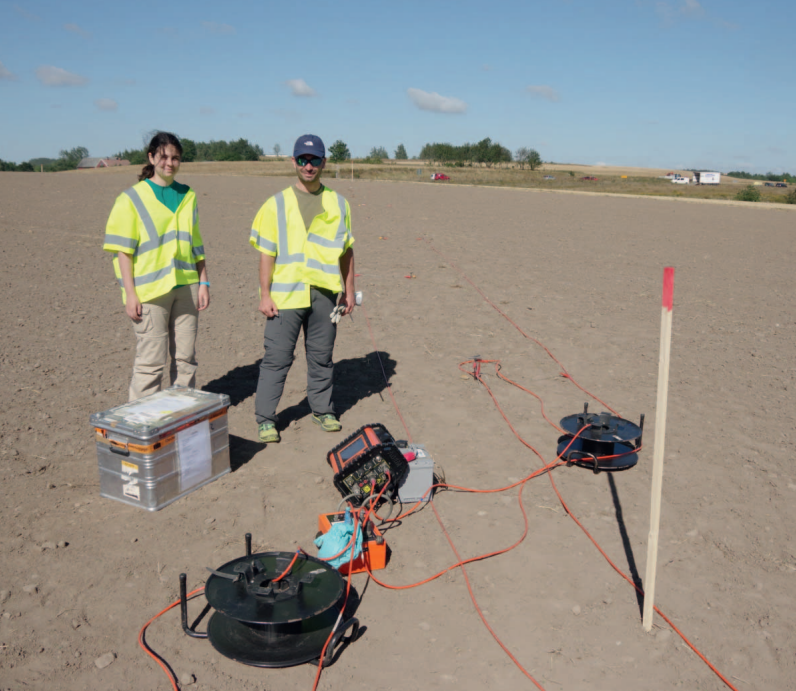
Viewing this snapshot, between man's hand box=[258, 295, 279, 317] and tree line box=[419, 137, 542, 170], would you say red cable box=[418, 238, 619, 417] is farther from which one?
tree line box=[419, 137, 542, 170]

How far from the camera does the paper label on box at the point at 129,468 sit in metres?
4.23

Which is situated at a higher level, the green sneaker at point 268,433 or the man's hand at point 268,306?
the man's hand at point 268,306

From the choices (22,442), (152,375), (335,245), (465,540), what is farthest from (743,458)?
(22,442)

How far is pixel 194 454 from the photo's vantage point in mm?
4480

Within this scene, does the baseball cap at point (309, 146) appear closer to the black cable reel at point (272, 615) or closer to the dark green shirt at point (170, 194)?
the dark green shirt at point (170, 194)

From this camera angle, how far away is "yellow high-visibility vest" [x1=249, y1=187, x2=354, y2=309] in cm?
503

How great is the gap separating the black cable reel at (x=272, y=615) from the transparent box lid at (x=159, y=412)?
1137 millimetres

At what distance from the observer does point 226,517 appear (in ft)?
14.0

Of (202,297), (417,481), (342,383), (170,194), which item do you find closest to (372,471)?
(417,481)

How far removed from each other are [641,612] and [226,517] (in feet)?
8.12

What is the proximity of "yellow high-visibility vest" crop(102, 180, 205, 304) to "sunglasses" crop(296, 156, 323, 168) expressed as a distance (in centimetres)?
79

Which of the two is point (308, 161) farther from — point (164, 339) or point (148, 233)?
point (164, 339)

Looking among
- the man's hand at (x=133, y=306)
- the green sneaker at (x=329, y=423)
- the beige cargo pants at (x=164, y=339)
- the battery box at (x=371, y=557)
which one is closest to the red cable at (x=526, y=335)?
the green sneaker at (x=329, y=423)

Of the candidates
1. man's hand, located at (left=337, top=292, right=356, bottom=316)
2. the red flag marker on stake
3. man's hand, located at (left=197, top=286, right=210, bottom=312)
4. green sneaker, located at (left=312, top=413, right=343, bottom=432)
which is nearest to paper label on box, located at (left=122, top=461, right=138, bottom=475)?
man's hand, located at (left=197, top=286, right=210, bottom=312)
